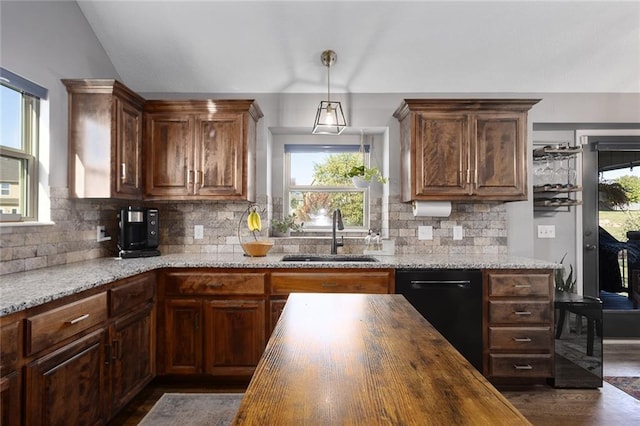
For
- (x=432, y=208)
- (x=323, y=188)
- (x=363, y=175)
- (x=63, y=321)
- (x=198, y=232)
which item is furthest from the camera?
(x=323, y=188)

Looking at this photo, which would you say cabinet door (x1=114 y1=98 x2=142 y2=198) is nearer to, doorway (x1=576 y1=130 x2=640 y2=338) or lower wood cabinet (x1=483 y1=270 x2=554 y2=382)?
lower wood cabinet (x1=483 y1=270 x2=554 y2=382)

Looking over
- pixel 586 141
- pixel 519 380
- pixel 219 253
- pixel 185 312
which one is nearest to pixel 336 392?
pixel 185 312

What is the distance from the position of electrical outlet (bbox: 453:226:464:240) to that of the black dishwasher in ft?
2.51

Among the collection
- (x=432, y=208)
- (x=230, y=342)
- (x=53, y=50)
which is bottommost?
(x=230, y=342)

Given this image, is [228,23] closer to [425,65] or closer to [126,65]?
[126,65]

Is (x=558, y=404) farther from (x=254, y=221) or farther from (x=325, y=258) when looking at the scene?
(x=254, y=221)

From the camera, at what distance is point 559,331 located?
2.85 metres

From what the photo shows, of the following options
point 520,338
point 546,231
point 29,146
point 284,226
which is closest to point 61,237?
point 29,146

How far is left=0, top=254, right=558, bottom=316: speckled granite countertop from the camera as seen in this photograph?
172 centimetres

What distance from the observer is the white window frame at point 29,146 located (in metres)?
2.42

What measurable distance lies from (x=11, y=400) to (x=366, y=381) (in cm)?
148

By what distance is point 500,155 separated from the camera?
125 inches

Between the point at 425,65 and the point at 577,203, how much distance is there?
1837 mm

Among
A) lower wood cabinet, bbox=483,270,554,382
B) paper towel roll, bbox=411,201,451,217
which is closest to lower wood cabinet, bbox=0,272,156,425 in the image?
paper towel roll, bbox=411,201,451,217
